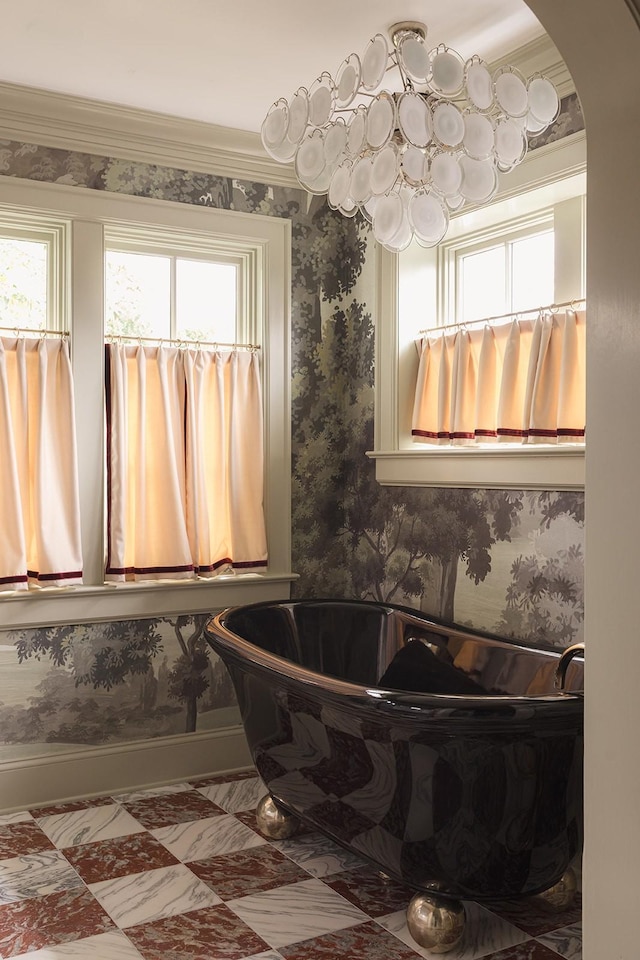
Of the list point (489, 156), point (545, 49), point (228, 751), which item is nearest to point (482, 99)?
point (489, 156)

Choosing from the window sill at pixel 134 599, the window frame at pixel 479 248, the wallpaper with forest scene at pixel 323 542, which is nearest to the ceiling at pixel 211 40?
the wallpaper with forest scene at pixel 323 542

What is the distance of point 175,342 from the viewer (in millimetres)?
3734

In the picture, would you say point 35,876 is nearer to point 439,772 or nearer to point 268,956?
point 268,956

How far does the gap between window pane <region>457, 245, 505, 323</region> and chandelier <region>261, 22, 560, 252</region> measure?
1.14 metres

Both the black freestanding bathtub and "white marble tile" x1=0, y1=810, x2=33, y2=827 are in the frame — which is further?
"white marble tile" x1=0, y1=810, x2=33, y2=827

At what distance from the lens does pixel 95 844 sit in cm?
309

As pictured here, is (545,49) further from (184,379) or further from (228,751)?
(228,751)

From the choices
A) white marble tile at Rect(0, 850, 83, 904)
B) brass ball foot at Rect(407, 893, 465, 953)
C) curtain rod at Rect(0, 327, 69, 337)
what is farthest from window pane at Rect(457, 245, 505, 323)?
white marble tile at Rect(0, 850, 83, 904)

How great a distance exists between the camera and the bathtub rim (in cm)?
213

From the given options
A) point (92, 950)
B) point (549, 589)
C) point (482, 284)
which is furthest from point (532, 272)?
point (92, 950)

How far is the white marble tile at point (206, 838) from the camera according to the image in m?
3.03

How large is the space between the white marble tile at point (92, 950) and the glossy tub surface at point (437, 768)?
667mm

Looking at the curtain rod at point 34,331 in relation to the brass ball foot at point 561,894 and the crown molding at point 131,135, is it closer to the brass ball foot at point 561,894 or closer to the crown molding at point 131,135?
the crown molding at point 131,135

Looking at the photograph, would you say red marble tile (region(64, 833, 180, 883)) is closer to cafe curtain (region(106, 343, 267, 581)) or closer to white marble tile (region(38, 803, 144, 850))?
white marble tile (region(38, 803, 144, 850))
